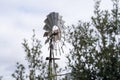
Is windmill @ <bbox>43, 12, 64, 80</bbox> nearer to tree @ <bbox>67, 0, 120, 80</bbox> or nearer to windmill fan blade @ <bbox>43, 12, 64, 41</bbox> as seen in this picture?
windmill fan blade @ <bbox>43, 12, 64, 41</bbox>

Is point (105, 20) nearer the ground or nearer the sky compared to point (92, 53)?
nearer the sky

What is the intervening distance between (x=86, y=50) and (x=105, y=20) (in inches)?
51.0

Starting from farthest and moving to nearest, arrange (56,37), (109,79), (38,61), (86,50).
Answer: (56,37)
(38,61)
(86,50)
(109,79)

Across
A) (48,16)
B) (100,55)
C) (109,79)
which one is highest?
(48,16)

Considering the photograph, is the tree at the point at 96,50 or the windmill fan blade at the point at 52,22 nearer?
the tree at the point at 96,50

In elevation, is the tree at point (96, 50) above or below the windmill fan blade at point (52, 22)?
below

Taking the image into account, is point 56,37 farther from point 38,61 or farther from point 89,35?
→ point 89,35

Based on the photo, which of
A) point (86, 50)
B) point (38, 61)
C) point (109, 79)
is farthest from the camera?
point (38, 61)

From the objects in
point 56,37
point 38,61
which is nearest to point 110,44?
point 38,61

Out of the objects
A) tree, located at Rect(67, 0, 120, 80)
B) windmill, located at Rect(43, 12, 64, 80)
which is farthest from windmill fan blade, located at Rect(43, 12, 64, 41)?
tree, located at Rect(67, 0, 120, 80)

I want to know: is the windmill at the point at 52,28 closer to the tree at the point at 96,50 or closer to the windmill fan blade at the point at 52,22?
the windmill fan blade at the point at 52,22

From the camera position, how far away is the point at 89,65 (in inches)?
537

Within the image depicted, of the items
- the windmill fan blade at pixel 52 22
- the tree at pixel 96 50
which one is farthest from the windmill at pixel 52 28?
the tree at pixel 96 50

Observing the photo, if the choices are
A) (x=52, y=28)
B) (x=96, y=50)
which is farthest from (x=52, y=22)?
(x=96, y=50)
